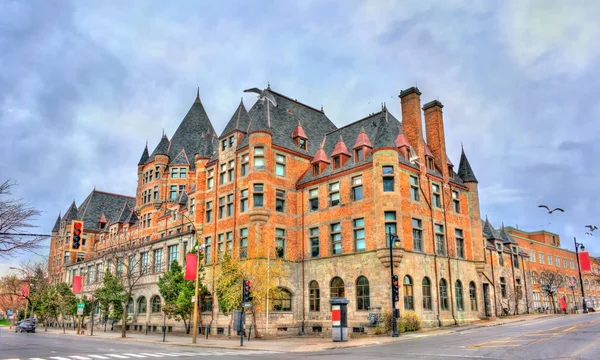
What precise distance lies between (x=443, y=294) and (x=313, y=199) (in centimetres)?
1401

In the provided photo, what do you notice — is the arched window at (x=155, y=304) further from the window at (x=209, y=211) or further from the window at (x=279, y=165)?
the window at (x=279, y=165)

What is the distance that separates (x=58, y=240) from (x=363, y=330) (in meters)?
77.1

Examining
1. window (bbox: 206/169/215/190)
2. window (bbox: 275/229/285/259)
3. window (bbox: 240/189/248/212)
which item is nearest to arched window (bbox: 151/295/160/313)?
window (bbox: 206/169/215/190)

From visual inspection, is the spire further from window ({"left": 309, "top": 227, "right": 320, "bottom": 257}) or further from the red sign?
the red sign

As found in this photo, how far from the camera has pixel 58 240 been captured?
94062mm

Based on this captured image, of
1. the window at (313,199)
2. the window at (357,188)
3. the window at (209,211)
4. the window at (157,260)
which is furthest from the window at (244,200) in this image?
the window at (157,260)

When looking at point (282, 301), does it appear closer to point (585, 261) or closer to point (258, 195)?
point (258, 195)

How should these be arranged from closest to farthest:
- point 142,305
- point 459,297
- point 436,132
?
point 459,297 → point 436,132 → point 142,305

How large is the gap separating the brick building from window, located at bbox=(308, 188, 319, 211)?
10 cm

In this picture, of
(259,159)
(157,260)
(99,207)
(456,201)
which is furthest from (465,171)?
(99,207)

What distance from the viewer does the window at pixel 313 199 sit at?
146ft

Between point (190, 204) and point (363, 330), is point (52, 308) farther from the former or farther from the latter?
point (363, 330)

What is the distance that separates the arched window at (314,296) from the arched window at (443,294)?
1034 centimetres

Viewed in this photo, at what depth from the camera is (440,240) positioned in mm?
42406
